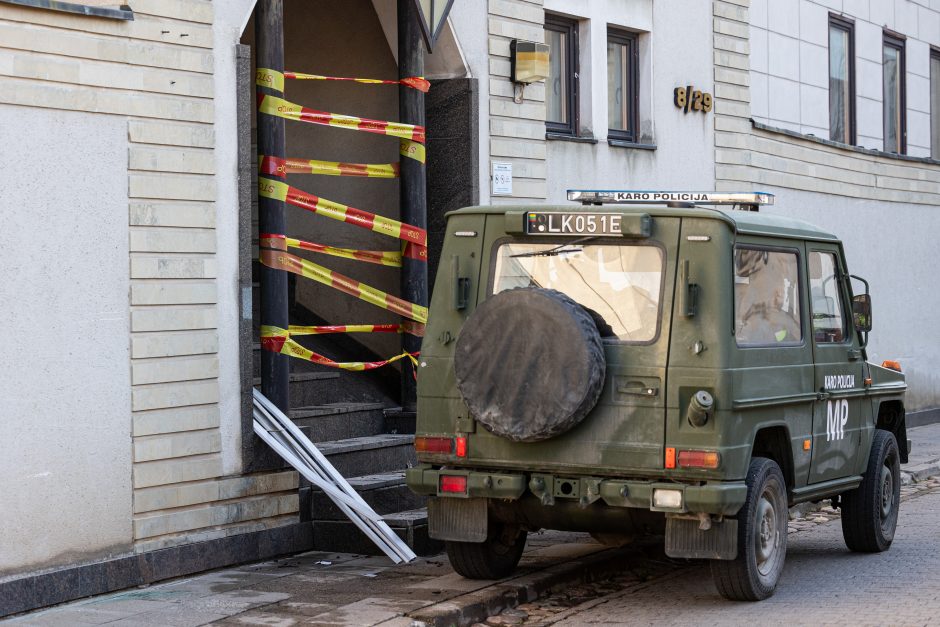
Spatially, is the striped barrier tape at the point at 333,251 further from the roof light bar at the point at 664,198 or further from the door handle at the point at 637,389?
the door handle at the point at 637,389

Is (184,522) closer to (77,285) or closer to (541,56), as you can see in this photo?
(77,285)

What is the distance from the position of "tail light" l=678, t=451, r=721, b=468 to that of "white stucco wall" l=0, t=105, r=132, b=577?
10.8 feet

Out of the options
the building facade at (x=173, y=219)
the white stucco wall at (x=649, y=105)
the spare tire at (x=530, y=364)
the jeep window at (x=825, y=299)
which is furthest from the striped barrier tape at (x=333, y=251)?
the jeep window at (x=825, y=299)

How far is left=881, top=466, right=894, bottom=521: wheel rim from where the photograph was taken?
991 cm

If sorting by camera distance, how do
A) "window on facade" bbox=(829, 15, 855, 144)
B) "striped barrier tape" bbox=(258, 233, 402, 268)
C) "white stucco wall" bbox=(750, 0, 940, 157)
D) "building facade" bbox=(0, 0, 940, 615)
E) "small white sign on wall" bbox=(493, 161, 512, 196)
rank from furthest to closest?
"window on facade" bbox=(829, 15, 855, 144)
"white stucco wall" bbox=(750, 0, 940, 157)
"small white sign on wall" bbox=(493, 161, 512, 196)
"striped barrier tape" bbox=(258, 233, 402, 268)
"building facade" bbox=(0, 0, 940, 615)

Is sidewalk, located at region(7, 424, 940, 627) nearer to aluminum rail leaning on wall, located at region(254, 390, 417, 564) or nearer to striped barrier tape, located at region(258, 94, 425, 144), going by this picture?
aluminum rail leaning on wall, located at region(254, 390, 417, 564)

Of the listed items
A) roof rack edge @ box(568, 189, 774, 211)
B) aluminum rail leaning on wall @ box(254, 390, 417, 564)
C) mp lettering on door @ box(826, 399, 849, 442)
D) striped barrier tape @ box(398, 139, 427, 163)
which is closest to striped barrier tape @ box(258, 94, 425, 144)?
striped barrier tape @ box(398, 139, 427, 163)

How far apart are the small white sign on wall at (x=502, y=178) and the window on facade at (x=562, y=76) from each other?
1.27m

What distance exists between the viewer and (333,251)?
427 inches

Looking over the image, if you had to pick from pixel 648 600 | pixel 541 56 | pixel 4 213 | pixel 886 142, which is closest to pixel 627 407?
pixel 648 600

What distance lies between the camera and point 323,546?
9.83 meters

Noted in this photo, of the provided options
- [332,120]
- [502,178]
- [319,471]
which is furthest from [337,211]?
[319,471]

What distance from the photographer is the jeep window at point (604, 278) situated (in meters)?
7.94

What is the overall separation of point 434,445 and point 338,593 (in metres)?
1.00
